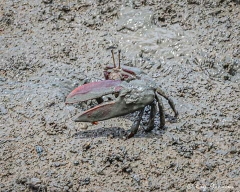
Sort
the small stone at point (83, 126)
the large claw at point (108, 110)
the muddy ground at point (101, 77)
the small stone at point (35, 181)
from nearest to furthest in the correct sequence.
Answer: the small stone at point (35, 181) → the muddy ground at point (101, 77) → the large claw at point (108, 110) → the small stone at point (83, 126)

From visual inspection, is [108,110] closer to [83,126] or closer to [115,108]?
[115,108]

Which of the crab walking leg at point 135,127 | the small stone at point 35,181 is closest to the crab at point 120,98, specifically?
the crab walking leg at point 135,127

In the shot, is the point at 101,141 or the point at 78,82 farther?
the point at 78,82

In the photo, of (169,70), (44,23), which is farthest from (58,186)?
(44,23)

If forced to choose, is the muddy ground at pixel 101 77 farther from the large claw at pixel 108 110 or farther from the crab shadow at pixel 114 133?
the large claw at pixel 108 110

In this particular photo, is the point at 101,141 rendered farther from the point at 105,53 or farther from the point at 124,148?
the point at 105,53
